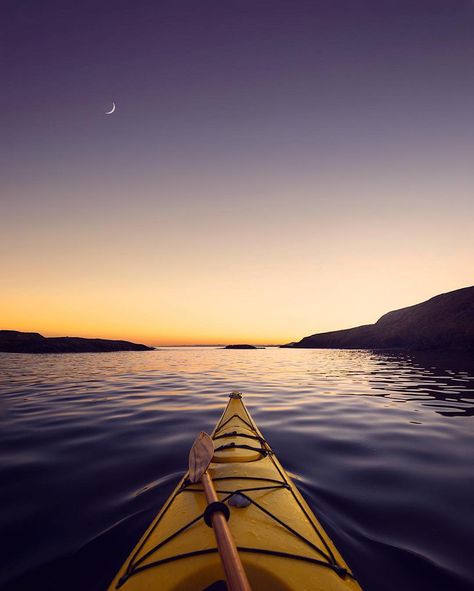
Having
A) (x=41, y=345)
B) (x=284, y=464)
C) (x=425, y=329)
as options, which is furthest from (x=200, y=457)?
(x=425, y=329)

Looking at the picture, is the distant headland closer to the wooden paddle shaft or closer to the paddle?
the paddle

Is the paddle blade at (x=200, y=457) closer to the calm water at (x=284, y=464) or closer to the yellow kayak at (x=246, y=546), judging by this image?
the yellow kayak at (x=246, y=546)

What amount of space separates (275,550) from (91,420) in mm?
7303

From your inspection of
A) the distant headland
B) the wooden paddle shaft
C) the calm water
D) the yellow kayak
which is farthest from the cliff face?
the distant headland

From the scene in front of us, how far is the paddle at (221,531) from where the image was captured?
1.63 m

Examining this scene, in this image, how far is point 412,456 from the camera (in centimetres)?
552

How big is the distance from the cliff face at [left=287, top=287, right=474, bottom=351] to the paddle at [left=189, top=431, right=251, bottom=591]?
5525 centimetres

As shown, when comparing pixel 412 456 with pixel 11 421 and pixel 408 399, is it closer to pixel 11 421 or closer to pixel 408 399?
pixel 408 399

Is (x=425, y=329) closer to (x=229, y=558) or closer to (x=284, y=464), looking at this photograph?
(x=284, y=464)

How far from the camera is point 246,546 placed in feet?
7.41

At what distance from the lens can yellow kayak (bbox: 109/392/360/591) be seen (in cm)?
204

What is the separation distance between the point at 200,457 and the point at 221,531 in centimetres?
144

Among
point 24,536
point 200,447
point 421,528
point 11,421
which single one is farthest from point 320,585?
point 11,421

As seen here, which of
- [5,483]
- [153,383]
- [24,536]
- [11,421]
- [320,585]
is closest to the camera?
[320,585]
